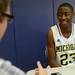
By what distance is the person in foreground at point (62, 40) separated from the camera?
2314mm

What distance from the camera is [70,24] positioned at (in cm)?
241

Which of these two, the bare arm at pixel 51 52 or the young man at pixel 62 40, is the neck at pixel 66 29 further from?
the bare arm at pixel 51 52

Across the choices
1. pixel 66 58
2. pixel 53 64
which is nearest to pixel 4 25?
pixel 53 64

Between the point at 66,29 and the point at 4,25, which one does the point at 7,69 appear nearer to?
the point at 4,25

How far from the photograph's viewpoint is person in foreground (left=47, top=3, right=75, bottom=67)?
7.59ft

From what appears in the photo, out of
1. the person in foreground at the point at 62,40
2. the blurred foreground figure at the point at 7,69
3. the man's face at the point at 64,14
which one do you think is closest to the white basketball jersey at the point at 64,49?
the person in foreground at the point at 62,40

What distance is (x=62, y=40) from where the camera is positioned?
93.5 inches

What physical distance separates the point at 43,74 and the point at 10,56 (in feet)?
5.89

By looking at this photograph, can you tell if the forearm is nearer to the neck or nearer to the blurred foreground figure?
the neck

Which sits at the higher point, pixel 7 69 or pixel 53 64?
pixel 7 69

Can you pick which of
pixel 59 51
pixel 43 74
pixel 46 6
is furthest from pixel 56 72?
pixel 46 6

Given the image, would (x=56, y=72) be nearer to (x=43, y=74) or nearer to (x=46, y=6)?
(x=43, y=74)

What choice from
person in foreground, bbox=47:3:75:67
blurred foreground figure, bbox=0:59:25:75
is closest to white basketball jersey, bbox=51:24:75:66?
person in foreground, bbox=47:3:75:67

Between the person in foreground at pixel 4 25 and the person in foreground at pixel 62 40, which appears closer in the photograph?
the person in foreground at pixel 4 25
